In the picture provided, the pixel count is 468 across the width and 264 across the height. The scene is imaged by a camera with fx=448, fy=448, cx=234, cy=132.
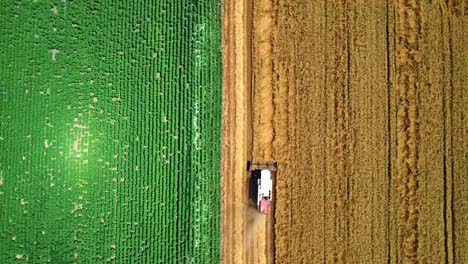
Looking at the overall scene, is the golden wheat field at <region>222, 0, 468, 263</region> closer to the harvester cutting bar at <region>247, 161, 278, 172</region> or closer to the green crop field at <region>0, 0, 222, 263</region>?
the harvester cutting bar at <region>247, 161, 278, 172</region>

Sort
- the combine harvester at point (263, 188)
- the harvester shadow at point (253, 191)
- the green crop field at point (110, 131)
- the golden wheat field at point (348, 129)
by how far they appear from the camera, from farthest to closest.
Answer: the golden wheat field at point (348, 129)
the harvester shadow at point (253, 191)
the combine harvester at point (263, 188)
the green crop field at point (110, 131)

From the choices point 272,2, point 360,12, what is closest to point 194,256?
point 272,2

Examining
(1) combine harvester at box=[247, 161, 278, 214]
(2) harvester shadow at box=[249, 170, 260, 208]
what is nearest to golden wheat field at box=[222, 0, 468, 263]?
(2) harvester shadow at box=[249, 170, 260, 208]

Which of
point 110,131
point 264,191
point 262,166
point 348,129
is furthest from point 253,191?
point 110,131

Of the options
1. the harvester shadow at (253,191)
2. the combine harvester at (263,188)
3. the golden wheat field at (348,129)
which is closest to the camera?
the combine harvester at (263,188)

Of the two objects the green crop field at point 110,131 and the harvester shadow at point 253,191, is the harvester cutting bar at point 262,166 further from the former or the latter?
the green crop field at point 110,131

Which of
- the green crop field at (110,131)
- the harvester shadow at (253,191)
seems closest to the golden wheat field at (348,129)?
the harvester shadow at (253,191)

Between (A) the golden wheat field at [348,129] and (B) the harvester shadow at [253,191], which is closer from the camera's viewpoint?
(B) the harvester shadow at [253,191]
